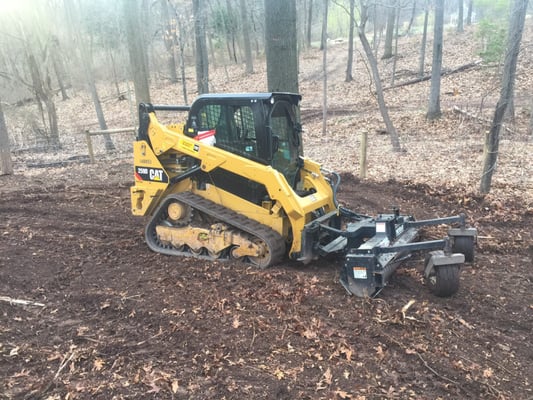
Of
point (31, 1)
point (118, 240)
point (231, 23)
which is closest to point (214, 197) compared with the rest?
point (118, 240)

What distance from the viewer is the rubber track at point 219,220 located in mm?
5633

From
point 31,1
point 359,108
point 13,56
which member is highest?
point 31,1

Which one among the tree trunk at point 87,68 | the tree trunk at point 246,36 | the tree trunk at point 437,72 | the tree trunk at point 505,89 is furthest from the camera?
the tree trunk at point 246,36

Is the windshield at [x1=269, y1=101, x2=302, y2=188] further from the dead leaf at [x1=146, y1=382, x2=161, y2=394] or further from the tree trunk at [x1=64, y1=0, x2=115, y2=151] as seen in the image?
the tree trunk at [x1=64, y1=0, x2=115, y2=151]

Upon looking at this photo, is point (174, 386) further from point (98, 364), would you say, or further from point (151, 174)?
point (151, 174)

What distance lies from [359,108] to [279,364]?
17.9 m

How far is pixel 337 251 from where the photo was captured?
5.70 meters

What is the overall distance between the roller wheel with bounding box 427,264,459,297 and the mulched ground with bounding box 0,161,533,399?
0.10 metres

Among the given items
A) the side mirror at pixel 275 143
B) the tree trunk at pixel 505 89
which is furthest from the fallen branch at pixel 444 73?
the side mirror at pixel 275 143

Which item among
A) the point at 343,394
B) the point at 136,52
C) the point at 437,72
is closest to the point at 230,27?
the point at 437,72

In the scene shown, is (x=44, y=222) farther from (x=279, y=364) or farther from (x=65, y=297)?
(x=279, y=364)

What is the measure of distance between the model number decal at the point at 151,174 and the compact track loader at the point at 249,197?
0.01m

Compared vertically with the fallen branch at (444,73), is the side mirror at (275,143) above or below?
above

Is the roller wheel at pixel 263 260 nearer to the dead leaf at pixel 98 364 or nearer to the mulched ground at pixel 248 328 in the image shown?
the mulched ground at pixel 248 328
